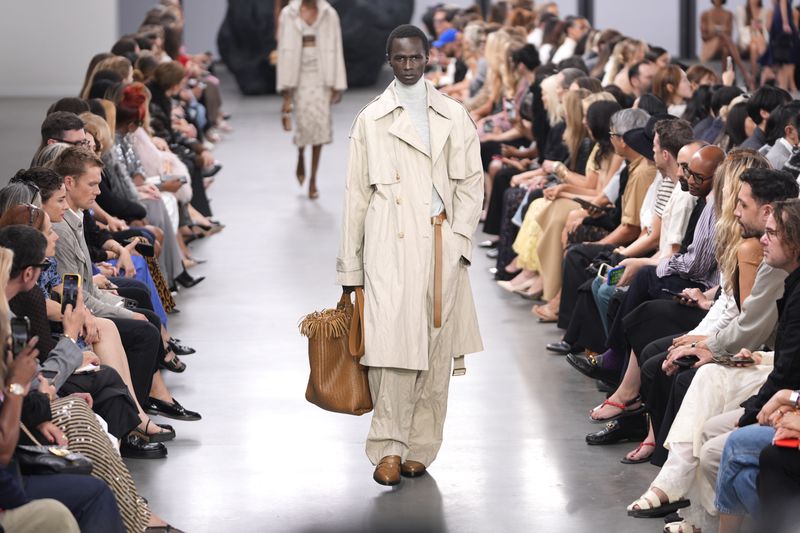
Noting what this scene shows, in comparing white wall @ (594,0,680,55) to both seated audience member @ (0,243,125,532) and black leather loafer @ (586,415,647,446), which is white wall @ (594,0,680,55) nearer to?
black leather loafer @ (586,415,647,446)

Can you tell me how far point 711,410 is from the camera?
4.15 meters

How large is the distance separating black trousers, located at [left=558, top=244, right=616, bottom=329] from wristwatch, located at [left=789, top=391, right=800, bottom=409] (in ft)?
8.79

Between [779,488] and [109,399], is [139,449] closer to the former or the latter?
[109,399]

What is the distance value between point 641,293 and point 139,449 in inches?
81.4

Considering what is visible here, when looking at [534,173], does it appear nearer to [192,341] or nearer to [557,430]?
[192,341]

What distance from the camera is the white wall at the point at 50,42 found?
Answer: 10.2 metres

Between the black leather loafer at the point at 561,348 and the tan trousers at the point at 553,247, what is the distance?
77 cm

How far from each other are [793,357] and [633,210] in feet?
8.63

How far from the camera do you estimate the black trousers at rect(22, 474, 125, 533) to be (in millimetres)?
3395

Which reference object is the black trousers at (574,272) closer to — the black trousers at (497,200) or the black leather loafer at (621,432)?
the black leather loafer at (621,432)

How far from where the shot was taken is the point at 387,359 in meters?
4.39

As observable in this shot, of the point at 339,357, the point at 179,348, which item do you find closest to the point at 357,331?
the point at 339,357

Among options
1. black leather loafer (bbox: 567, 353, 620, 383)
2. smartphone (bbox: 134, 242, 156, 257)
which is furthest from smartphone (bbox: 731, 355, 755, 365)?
smartphone (bbox: 134, 242, 156, 257)

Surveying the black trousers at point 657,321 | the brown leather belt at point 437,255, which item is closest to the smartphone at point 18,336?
the brown leather belt at point 437,255
